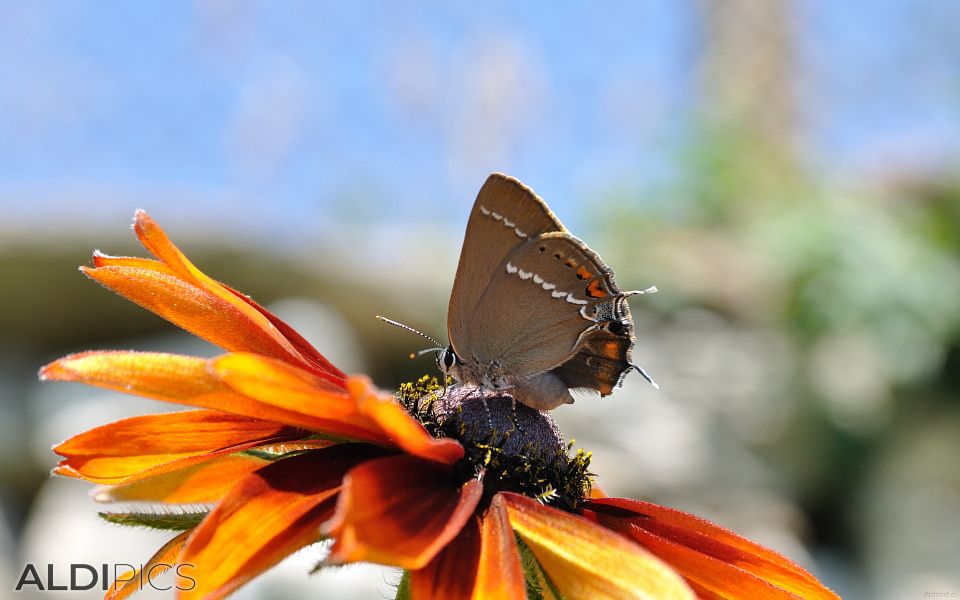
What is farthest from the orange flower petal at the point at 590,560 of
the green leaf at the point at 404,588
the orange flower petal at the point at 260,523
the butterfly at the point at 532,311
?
the butterfly at the point at 532,311

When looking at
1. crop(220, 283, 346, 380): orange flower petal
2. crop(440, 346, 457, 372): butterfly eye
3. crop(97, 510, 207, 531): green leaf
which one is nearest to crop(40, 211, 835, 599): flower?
crop(97, 510, 207, 531): green leaf

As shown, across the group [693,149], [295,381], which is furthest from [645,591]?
[693,149]

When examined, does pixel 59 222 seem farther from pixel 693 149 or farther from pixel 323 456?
pixel 323 456

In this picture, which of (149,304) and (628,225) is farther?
(628,225)

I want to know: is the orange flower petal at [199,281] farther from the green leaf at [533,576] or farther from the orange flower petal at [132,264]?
the green leaf at [533,576]

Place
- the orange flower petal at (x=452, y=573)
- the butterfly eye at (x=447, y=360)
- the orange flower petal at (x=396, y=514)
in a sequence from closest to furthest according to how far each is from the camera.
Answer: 1. the orange flower petal at (x=396, y=514)
2. the orange flower petal at (x=452, y=573)
3. the butterfly eye at (x=447, y=360)

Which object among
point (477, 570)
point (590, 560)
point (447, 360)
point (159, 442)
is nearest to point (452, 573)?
point (477, 570)

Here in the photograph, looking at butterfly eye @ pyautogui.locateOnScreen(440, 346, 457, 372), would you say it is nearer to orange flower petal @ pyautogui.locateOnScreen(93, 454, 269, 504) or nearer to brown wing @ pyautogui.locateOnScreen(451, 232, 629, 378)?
brown wing @ pyautogui.locateOnScreen(451, 232, 629, 378)
